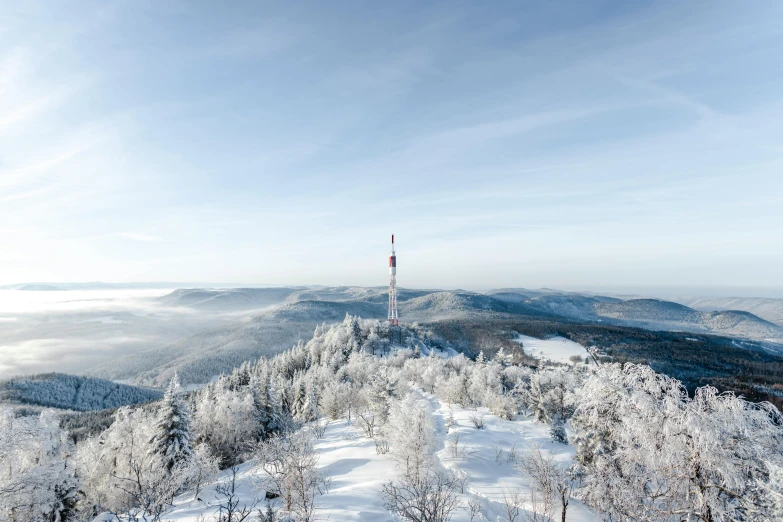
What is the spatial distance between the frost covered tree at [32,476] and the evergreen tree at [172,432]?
7571 millimetres

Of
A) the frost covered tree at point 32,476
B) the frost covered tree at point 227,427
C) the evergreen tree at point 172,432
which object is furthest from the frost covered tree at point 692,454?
the frost covered tree at point 227,427

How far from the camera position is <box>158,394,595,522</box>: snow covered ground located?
26625 mm

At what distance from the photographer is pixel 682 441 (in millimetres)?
14805

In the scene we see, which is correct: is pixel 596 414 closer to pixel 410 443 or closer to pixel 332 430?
pixel 410 443

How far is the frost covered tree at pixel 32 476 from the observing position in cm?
2230

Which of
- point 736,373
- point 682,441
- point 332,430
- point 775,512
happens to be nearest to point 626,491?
point 682,441

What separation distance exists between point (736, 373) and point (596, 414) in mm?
219817

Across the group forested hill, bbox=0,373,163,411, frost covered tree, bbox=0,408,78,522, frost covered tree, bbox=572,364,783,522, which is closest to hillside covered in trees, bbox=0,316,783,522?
frost covered tree, bbox=572,364,783,522

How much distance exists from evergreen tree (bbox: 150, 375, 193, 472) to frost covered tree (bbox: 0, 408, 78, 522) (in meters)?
7.57

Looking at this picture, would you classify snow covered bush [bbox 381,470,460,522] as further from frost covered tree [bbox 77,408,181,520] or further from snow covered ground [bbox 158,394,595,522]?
frost covered tree [bbox 77,408,181,520]

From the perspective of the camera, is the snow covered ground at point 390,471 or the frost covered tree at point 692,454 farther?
the snow covered ground at point 390,471

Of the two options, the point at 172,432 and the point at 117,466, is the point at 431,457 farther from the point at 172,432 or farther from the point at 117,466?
the point at 117,466

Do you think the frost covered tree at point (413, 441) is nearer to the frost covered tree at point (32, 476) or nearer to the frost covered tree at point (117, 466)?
the frost covered tree at point (117, 466)

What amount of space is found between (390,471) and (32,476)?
1189 inches
